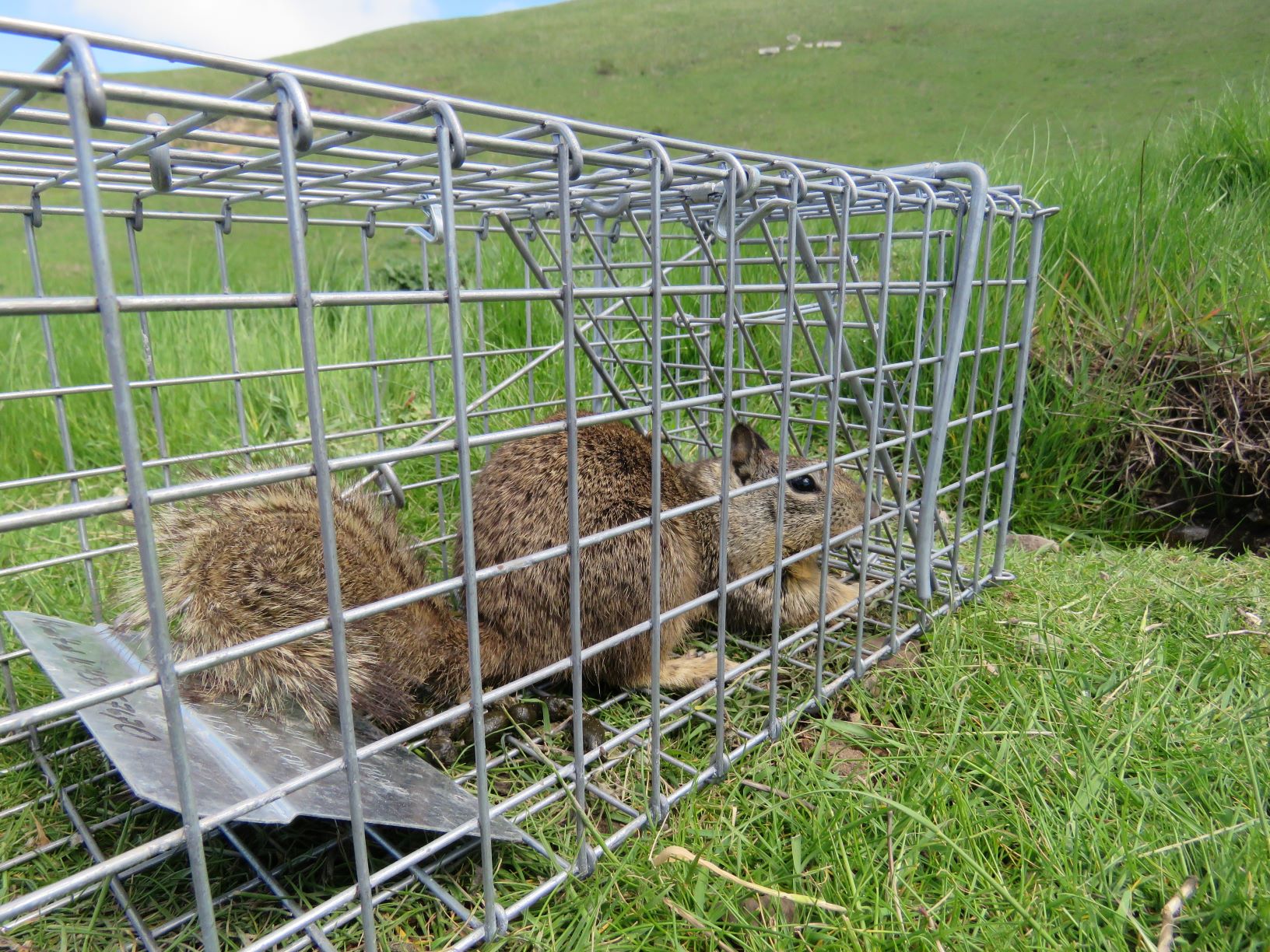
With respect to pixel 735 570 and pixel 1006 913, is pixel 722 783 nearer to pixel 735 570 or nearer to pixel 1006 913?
pixel 1006 913

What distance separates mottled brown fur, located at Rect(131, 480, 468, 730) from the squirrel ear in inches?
37.5

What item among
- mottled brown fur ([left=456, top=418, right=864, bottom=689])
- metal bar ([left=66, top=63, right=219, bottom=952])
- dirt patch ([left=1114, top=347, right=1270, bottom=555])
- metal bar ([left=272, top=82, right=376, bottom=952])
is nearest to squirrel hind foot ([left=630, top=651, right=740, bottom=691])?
mottled brown fur ([left=456, top=418, right=864, bottom=689])

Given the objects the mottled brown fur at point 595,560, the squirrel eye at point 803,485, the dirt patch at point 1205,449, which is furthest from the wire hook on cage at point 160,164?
the dirt patch at point 1205,449

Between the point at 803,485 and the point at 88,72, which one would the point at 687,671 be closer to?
the point at 803,485

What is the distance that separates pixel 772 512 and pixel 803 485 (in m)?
0.13

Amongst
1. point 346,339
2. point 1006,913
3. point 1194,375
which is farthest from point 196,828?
point 1194,375

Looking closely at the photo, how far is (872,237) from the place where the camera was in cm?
227

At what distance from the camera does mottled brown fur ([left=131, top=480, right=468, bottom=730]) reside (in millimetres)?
1371

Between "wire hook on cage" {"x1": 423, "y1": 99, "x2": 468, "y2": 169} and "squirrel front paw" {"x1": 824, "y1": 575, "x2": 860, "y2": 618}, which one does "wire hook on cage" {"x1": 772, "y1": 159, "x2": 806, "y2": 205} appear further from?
"squirrel front paw" {"x1": 824, "y1": 575, "x2": 860, "y2": 618}

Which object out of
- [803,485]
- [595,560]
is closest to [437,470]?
[595,560]

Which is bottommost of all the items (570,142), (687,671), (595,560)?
(687,671)

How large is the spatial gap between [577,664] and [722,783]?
550mm

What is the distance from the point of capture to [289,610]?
4.65ft

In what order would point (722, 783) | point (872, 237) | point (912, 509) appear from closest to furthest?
point (722, 783), point (912, 509), point (872, 237)
